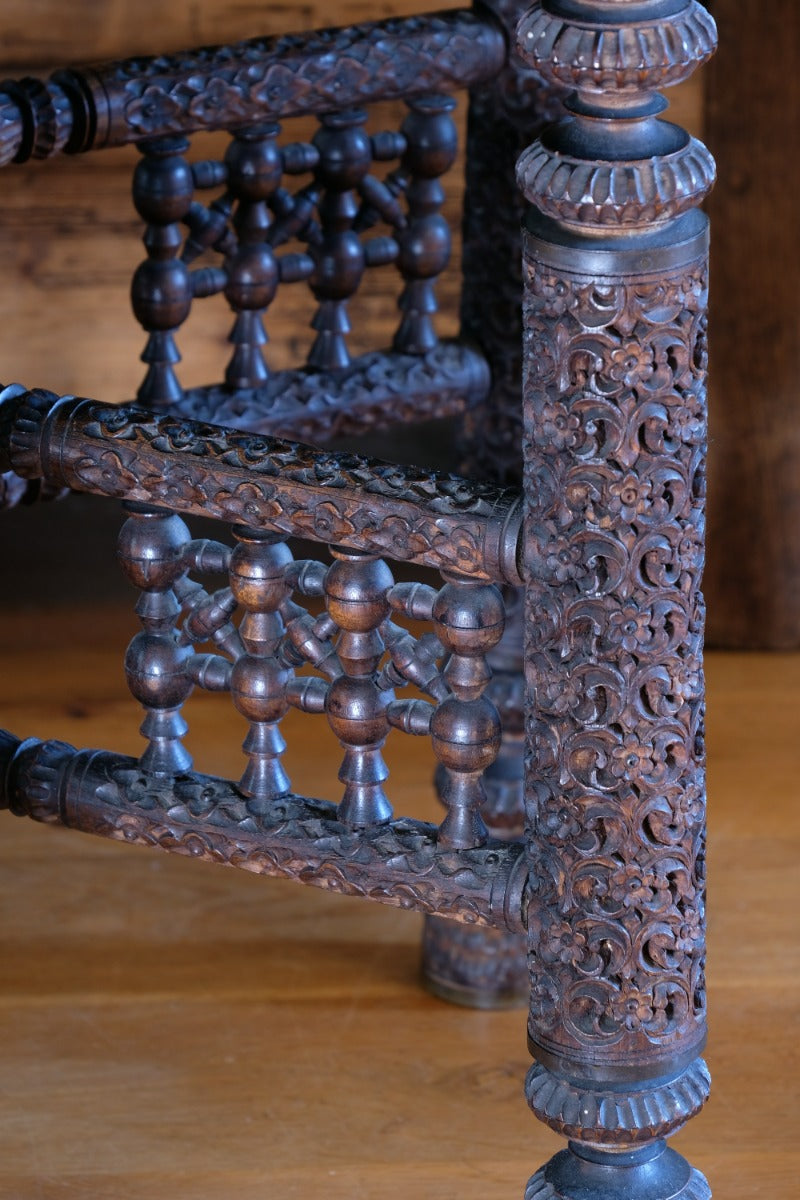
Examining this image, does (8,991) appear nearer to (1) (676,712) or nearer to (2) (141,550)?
(2) (141,550)

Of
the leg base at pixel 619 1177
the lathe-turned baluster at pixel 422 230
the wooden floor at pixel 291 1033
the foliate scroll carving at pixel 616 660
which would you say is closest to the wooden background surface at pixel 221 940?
the wooden floor at pixel 291 1033

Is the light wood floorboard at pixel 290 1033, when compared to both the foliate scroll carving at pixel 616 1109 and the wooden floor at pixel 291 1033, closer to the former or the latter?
the wooden floor at pixel 291 1033

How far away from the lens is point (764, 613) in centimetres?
206

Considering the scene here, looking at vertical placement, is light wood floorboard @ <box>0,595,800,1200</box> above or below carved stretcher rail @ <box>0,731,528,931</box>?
below

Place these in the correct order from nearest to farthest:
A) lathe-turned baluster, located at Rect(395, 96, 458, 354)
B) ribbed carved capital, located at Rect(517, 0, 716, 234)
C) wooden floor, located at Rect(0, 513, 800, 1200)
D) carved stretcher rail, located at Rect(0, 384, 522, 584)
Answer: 1. ribbed carved capital, located at Rect(517, 0, 716, 234)
2. carved stretcher rail, located at Rect(0, 384, 522, 584)
3. wooden floor, located at Rect(0, 513, 800, 1200)
4. lathe-turned baluster, located at Rect(395, 96, 458, 354)

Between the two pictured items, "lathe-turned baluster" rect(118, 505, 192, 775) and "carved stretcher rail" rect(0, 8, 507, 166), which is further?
"carved stretcher rail" rect(0, 8, 507, 166)

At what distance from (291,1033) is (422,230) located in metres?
0.59

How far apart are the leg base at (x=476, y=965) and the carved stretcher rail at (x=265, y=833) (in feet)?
1.33

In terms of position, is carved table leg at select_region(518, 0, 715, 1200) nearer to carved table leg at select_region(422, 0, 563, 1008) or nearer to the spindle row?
the spindle row

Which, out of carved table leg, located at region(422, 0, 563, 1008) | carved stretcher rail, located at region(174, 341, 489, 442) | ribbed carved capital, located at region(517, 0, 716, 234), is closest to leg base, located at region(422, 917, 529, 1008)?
carved table leg, located at region(422, 0, 563, 1008)

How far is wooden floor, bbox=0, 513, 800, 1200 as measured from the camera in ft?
4.56

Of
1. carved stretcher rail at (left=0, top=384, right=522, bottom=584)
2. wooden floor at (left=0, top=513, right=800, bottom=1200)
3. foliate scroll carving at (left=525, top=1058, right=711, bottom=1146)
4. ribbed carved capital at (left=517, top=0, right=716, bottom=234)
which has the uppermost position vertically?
ribbed carved capital at (left=517, top=0, right=716, bottom=234)

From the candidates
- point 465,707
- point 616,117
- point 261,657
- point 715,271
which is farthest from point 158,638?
point 715,271

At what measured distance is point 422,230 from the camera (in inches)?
60.2
